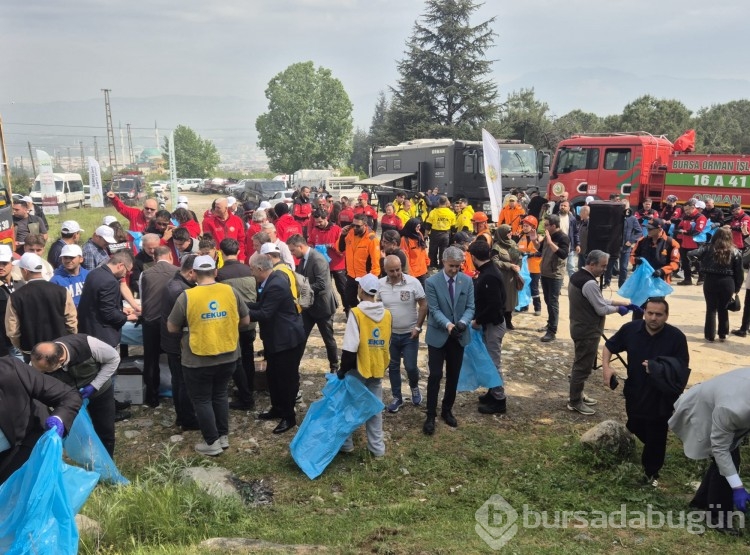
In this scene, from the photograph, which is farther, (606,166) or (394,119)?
(394,119)

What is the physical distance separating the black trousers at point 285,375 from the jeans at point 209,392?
0.52m

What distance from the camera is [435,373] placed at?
5.25m

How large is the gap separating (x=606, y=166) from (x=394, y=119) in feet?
90.2

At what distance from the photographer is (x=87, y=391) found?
4.09 metres

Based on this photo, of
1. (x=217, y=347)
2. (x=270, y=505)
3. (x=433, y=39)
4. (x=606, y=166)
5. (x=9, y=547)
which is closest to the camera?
(x=9, y=547)

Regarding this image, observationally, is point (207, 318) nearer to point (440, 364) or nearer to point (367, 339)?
point (367, 339)

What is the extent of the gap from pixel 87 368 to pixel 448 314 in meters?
2.98

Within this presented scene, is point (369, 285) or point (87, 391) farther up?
point (369, 285)

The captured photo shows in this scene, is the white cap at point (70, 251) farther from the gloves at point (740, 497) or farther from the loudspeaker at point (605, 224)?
the loudspeaker at point (605, 224)

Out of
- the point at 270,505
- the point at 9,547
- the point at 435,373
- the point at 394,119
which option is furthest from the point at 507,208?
the point at 394,119

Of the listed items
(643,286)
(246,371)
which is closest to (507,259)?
(643,286)

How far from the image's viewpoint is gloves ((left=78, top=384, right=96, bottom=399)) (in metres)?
4.07

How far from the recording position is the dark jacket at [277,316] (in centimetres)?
509

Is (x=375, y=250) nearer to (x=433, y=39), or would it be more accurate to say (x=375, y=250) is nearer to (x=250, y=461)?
(x=250, y=461)
